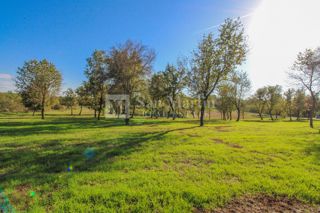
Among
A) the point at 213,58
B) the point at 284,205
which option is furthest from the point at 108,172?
the point at 213,58

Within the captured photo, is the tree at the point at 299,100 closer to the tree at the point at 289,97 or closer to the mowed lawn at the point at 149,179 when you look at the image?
the tree at the point at 289,97

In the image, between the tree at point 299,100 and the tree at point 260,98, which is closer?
the tree at point 299,100

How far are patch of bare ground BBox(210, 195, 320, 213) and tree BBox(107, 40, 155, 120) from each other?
2075 centimetres

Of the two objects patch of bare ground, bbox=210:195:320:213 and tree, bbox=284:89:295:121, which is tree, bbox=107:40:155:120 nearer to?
patch of bare ground, bbox=210:195:320:213

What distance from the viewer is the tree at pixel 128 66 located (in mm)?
21234

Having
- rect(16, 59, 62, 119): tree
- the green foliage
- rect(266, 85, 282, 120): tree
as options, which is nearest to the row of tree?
rect(16, 59, 62, 119): tree

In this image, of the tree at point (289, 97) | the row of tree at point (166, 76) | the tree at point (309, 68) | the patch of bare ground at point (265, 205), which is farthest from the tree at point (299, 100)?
the patch of bare ground at point (265, 205)

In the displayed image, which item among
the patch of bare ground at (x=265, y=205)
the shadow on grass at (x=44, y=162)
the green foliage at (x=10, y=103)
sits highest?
the green foliage at (x=10, y=103)

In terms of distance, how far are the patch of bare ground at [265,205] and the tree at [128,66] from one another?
20752 millimetres

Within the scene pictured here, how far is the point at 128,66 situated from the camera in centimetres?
2133

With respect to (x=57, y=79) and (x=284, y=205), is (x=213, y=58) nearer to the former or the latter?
(x=284, y=205)

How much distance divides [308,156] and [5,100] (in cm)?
8105

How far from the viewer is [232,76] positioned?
19.7 metres

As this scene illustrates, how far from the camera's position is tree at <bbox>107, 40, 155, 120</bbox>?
21234mm
